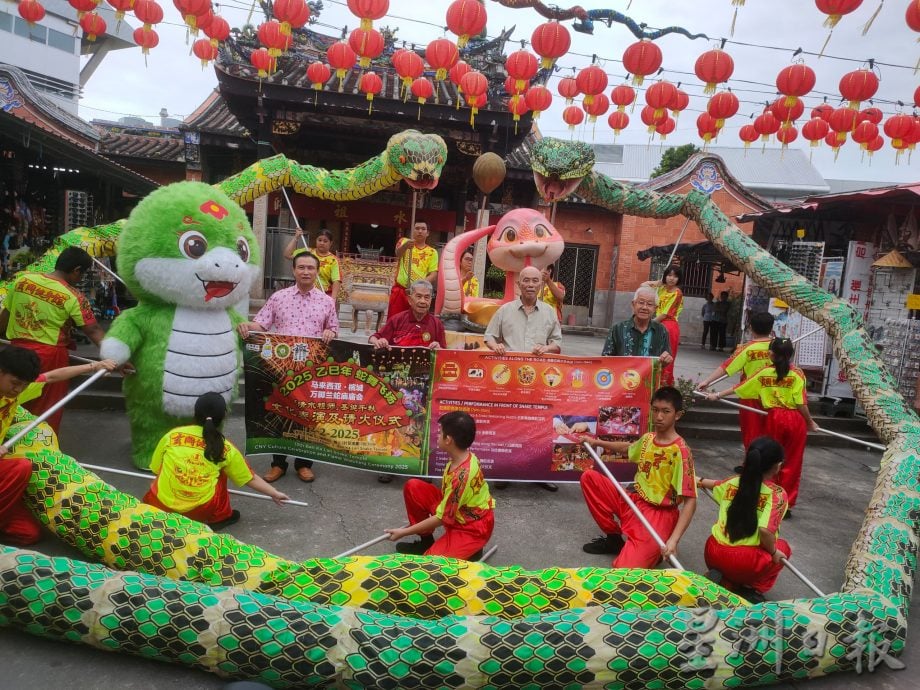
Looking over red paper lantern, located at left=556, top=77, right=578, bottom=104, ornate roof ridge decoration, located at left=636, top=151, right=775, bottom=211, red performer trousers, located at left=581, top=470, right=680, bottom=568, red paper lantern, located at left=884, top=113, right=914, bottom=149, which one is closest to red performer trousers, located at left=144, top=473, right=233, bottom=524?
red performer trousers, located at left=581, top=470, right=680, bottom=568

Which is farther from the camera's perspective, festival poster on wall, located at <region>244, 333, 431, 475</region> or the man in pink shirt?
the man in pink shirt

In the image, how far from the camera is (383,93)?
1084 centimetres

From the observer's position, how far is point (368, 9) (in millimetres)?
6602

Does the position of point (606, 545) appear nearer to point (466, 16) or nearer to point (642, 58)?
point (466, 16)

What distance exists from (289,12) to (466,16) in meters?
2.01

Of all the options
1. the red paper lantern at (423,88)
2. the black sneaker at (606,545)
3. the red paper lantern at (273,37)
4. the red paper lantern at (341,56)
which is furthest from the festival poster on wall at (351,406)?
the red paper lantern at (423,88)

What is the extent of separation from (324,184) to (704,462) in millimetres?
4275

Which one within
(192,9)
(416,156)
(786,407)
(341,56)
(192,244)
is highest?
(341,56)

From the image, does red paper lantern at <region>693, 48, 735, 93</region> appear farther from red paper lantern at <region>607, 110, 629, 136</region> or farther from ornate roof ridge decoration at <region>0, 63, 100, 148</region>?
ornate roof ridge decoration at <region>0, 63, 100, 148</region>

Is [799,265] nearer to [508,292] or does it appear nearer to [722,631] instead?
[508,292]

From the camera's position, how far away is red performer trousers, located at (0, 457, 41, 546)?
9.46ft

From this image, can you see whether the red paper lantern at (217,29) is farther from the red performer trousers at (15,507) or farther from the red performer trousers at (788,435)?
the red performer trousers at (788,435)

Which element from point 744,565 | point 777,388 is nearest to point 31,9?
point 777,388

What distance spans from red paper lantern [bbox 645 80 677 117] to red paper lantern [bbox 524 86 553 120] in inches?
62.1
